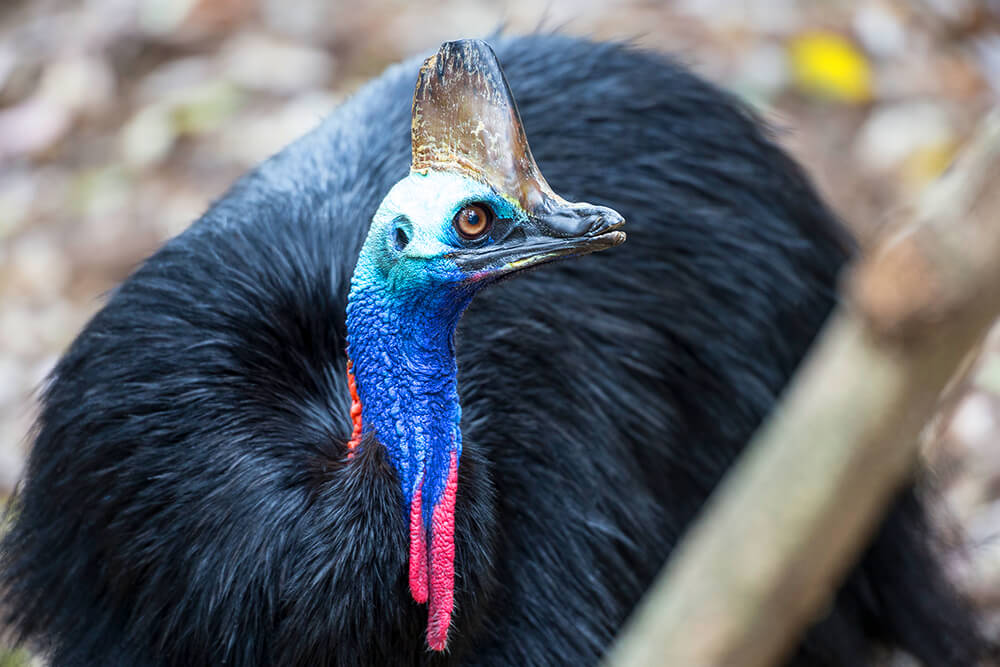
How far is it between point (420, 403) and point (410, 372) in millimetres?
39

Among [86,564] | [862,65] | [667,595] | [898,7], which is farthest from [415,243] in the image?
[898,7]

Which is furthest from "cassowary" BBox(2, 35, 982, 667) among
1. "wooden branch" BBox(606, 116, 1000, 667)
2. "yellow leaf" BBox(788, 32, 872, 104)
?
"yellow leaf" BBox(788, 32, 872, 104)

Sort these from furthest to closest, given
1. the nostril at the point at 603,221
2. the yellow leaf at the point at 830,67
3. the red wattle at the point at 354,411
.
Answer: the yellow leaf at the point at 830,67 < the red wattle at the point at 354,411 < the nostril at the point at 603,221

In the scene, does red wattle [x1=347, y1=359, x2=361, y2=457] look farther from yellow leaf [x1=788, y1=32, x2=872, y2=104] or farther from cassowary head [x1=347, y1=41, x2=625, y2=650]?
yellow leaf [x1=788, y1=32, x2=872, y2=104]

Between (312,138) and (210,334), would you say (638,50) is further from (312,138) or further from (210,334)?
(210,334)

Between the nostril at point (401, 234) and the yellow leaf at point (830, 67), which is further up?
the nostril at point (401, 234)

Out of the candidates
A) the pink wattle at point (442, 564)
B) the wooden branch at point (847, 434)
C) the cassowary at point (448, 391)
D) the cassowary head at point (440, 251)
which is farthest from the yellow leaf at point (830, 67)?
the wooden branch at point (847, 434)

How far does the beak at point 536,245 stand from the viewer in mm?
1493

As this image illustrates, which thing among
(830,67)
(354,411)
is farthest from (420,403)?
(830,67)

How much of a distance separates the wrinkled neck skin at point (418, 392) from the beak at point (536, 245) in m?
0.04

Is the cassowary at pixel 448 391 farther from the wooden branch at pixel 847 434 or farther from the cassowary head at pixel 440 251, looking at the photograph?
the wooden branch at pixel 847 434

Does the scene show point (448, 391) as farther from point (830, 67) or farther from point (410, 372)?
point (830, 67)

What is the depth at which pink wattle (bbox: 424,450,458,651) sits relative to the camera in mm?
1530

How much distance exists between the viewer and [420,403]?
1563 mm
